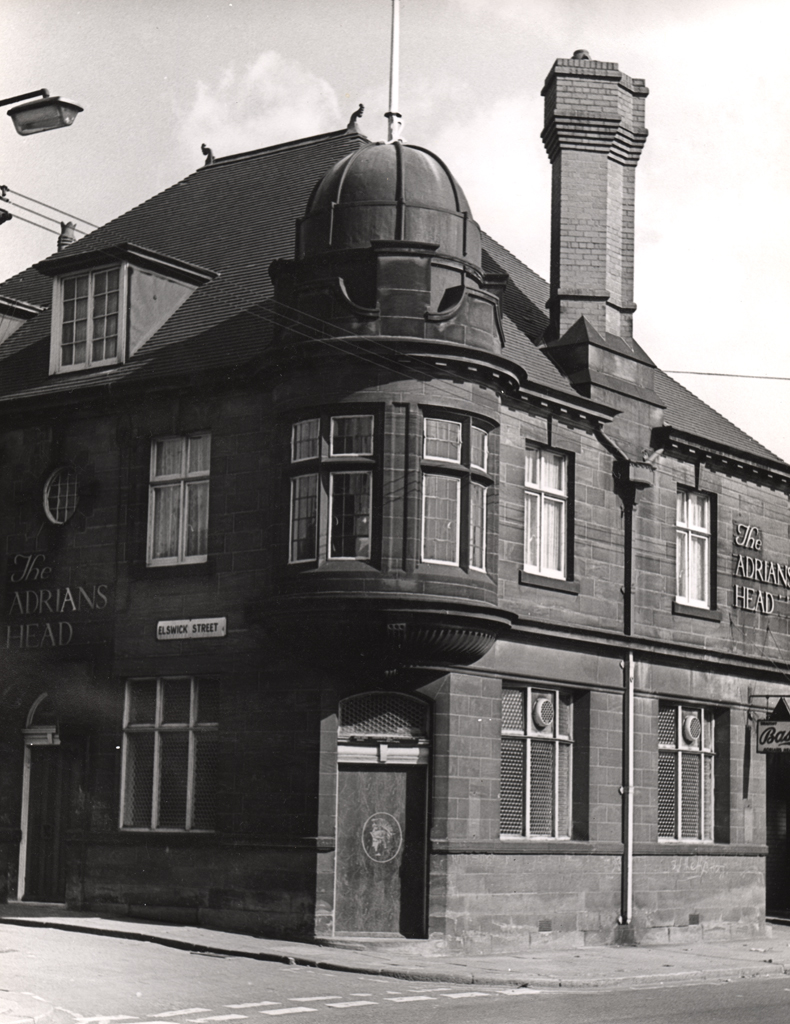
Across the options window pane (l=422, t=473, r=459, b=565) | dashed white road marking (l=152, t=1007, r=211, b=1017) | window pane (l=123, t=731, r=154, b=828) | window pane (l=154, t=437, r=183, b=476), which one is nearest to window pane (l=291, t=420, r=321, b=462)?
window pane (l=422, t=473, r=459, b=565)

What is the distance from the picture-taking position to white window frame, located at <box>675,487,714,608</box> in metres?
29.6

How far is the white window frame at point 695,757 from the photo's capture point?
28922 mm

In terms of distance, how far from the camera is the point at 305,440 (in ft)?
78.4

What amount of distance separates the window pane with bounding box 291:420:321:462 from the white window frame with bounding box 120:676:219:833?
4.01 metres

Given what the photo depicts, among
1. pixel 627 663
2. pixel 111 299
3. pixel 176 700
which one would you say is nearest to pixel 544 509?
pixel 627 663

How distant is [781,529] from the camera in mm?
32469

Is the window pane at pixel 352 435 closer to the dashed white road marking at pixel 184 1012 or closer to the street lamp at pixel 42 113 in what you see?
the street lamp at pixel 42 113

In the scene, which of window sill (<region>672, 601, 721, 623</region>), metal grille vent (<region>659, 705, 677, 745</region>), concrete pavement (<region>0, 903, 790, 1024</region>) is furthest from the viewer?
window sill (<region>672, 601, 721, 623</region>)

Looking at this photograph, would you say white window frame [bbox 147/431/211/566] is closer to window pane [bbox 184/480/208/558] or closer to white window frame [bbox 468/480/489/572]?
window pane [bbox 184/480/208/558]

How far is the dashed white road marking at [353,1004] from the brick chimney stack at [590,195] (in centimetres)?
1432

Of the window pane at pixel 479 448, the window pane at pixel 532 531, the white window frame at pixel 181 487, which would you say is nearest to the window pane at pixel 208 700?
the white window frame at pixel 181 487

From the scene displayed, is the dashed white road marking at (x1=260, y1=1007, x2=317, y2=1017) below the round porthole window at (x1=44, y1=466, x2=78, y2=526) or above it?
below

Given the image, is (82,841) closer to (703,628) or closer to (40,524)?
(40,524)

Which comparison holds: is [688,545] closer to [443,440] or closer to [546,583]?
[546,583]
